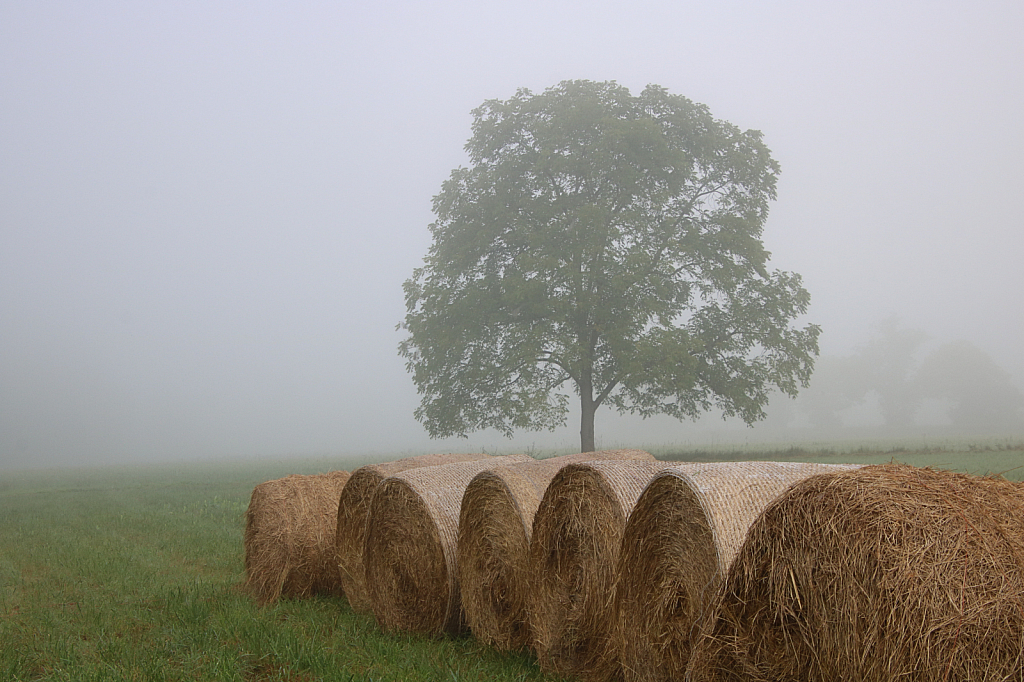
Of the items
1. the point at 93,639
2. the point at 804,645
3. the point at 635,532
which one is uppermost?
the point at 635,532

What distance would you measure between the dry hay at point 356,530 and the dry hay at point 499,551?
4.57 feet

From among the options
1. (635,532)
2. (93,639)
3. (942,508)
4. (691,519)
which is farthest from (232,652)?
(942,508)

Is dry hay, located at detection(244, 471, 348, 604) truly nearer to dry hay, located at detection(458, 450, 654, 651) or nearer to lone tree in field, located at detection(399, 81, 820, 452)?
dry hay, located at detection(458, 450, 654, 651)

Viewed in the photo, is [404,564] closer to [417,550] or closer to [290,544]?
[417,550]

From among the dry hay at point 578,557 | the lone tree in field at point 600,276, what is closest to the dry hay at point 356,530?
the dry hay at point 578,557

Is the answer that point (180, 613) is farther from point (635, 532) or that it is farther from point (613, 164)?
point (613, 164)

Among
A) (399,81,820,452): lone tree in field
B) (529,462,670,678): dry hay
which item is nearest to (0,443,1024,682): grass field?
(529,462,670,678): dry hay

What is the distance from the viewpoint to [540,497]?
20.4 feet

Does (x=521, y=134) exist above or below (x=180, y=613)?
above

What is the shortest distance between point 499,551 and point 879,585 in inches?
139

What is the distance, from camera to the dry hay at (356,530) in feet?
24.3

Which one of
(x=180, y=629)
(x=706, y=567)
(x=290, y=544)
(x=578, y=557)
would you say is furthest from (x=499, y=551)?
(x=290, y=544)

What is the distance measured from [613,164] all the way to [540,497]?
17422mm

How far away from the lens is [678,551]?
14.5ft
